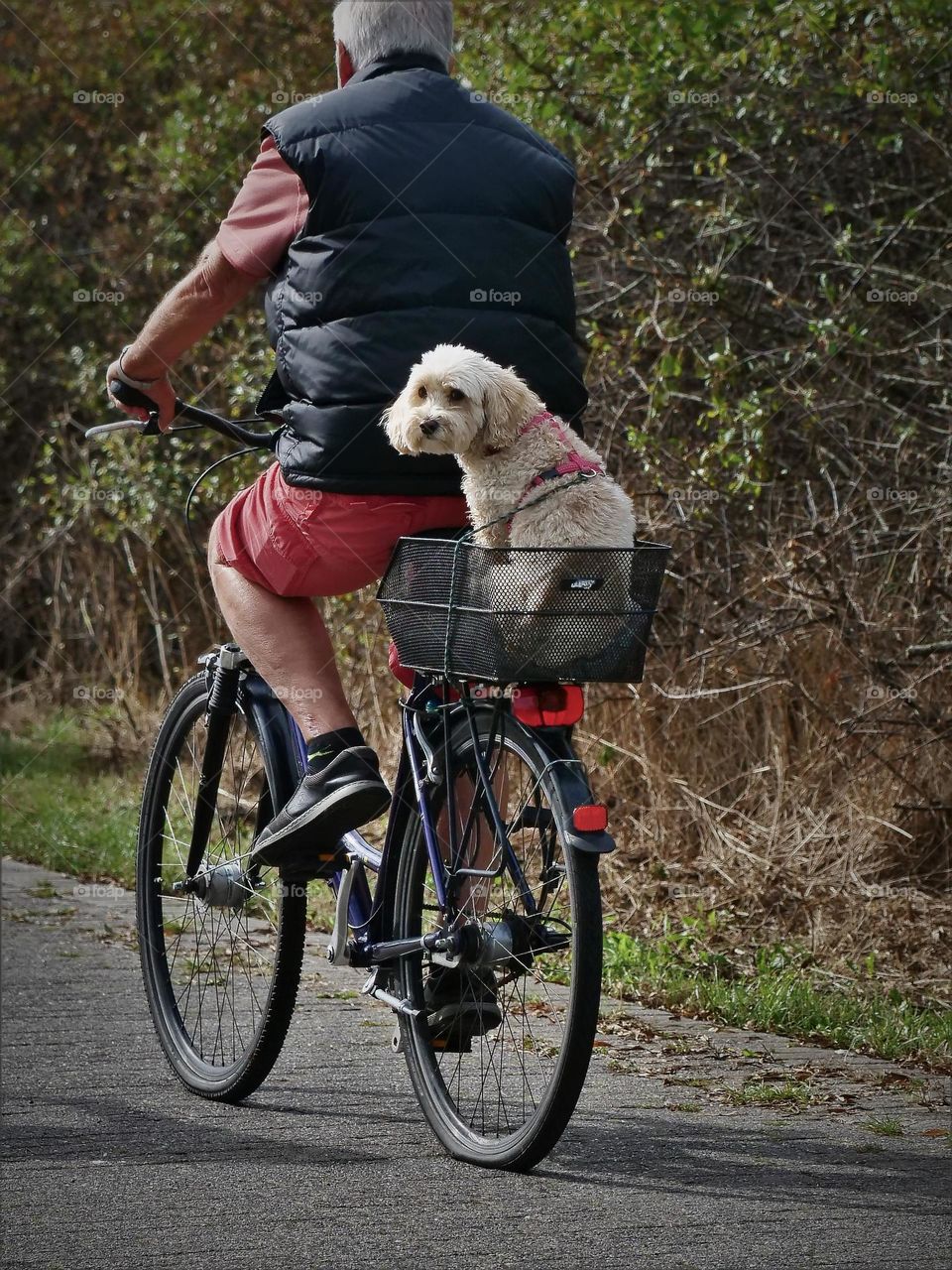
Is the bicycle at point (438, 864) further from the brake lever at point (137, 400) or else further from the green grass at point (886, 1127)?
the green grass at point (886, 1127)

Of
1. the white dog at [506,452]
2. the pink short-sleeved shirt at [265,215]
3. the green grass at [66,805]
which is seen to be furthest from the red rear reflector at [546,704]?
the green grass at [66,805]

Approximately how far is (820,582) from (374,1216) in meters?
3.18

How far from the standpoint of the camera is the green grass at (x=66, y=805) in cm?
786

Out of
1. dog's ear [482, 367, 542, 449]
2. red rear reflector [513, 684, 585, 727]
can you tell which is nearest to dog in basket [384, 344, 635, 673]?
dog's ear [482, 367, 542, 449]

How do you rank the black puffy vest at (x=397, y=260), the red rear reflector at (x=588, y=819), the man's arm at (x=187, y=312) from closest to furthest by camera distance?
the red rear reflector at (x=588, y=819), the black puffy vest at (x=397, y=260), the man's arm at (x=187, y=312)

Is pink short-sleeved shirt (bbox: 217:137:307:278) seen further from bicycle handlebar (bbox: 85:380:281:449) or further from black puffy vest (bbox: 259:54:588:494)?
bicycle handlebar (bbox: 85:380:281:449)

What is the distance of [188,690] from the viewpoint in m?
4.58

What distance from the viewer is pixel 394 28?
3.88 metres

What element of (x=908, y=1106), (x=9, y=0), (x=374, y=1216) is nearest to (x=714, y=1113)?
(x=908, y=1106)

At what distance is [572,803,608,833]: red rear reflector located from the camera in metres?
3.40

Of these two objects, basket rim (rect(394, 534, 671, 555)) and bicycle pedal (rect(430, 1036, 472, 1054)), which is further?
bicycle pedal (rect(430, 1036, 472, 1054))

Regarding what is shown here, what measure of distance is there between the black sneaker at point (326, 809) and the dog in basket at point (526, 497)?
60 centimetres

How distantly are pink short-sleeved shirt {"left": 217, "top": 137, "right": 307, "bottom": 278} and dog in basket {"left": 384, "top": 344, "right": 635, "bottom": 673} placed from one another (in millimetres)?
484

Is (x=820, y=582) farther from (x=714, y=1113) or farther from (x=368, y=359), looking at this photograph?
(x=368, y=359)
